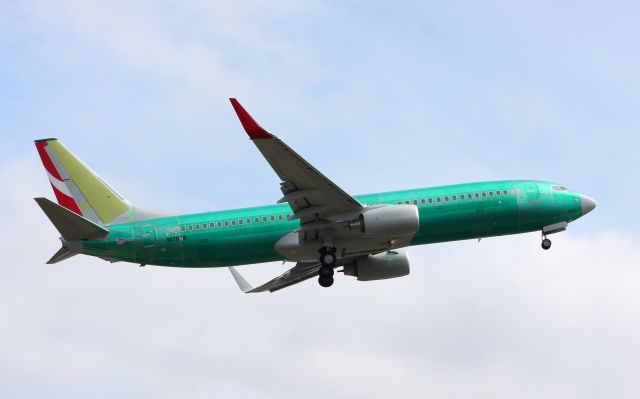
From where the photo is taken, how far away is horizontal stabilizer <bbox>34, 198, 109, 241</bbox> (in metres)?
54.8

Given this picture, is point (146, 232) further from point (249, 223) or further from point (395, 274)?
point (395, 274)

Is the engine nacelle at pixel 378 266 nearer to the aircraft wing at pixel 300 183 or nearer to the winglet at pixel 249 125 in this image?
the aircraft wing at pixel 300 183

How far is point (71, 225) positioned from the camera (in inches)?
2224

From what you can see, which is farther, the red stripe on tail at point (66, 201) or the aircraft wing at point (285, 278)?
the aircraft wing at point (285, 278)

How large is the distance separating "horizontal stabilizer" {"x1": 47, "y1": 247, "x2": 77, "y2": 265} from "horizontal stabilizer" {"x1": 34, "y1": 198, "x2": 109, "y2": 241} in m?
0.70

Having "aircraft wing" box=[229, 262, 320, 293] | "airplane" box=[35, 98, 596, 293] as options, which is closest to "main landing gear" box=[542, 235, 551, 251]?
"airplane" box=[35, 98, 596, 293]

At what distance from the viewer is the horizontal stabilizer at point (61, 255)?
57.7 meters

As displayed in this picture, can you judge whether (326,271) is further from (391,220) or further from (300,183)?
(300,183)

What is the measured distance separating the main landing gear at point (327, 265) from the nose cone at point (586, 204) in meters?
15.1

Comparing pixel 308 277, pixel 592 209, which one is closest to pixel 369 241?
pixel 308 277

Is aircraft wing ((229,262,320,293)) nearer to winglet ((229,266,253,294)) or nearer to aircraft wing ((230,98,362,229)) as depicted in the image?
winglet ((229,266,253,294))

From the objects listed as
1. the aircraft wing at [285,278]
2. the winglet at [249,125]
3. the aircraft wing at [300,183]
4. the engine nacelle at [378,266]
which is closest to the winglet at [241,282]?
the aircraft wing at [285,278]

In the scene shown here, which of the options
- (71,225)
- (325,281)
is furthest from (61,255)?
(325,281)

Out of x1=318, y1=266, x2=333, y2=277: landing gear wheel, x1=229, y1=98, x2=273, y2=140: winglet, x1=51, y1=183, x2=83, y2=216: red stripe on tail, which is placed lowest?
x1=318, y1=266, x2=333, y2=277: landing gear wheel
